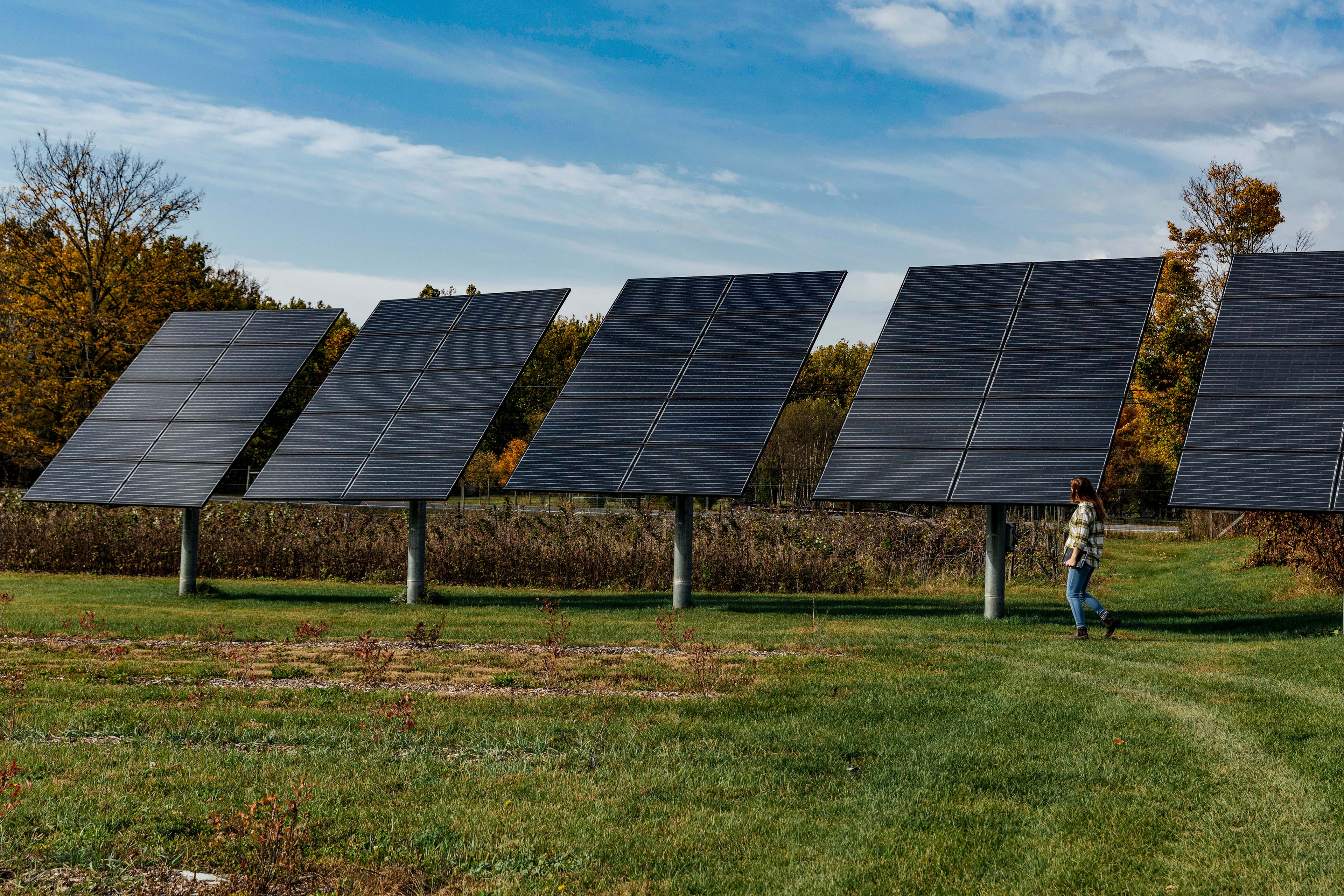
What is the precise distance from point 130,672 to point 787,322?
1133 centimetres

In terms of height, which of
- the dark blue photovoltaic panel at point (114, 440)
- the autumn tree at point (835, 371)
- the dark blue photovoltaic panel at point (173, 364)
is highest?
the autumn tree at point (835, 371)

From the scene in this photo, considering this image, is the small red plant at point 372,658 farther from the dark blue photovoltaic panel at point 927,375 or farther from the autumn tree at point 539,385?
the autumn tree at point 539,385

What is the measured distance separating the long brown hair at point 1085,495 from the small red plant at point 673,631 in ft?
17.0

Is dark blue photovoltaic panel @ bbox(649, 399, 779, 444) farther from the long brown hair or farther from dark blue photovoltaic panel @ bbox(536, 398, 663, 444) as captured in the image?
the long brown hair

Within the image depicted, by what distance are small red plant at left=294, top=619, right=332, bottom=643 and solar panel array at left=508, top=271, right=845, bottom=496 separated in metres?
3.66

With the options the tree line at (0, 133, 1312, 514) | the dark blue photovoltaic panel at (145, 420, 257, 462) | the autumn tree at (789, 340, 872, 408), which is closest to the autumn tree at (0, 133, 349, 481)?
the tree line at (0, 133, 1312, 514)

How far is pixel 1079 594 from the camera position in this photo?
14.0 meters

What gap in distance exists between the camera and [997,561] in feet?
52.4

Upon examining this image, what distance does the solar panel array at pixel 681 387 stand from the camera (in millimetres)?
16844

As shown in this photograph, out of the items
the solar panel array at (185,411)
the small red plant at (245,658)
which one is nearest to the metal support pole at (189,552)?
the solar panel array at (185,411)

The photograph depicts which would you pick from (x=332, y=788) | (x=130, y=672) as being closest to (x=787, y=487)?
(x=130, y=672)

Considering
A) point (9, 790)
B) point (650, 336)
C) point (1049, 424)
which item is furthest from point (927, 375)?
point (9, 790)

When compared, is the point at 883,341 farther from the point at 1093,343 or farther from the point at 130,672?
the point at 130,672

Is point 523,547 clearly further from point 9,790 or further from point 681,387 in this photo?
point 9,790
